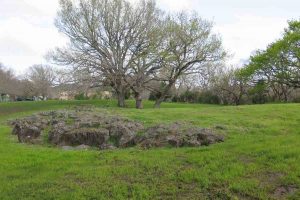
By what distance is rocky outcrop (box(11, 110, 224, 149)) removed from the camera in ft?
32.7

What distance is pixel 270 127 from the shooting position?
41.6 ft

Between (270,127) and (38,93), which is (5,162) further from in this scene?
(38,93)

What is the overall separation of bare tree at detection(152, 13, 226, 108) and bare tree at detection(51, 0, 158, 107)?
223 cm

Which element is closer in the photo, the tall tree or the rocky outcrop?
the rocky outcrop

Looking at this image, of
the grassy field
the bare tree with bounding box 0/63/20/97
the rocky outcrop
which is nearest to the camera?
the grassy field

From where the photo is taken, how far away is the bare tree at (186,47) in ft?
117

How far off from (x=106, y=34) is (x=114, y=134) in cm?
2469

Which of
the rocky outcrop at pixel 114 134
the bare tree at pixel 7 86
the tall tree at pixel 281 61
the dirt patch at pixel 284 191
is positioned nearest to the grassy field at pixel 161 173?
the dirt patch at pixel 284 191

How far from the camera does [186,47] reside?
36312 mm

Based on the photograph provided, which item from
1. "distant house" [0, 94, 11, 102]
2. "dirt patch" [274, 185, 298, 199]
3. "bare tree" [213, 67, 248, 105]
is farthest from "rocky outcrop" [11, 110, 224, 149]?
"distant house" [0, 94, 11, 102]

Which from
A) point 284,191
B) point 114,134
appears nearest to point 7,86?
point 114,134

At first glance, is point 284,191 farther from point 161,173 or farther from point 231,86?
point 231,86

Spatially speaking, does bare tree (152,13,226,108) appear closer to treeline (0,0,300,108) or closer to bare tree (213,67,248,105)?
treeline (0,0,300,108)

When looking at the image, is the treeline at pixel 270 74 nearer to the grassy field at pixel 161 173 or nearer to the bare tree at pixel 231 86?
the bare tree at pixel 231 86
